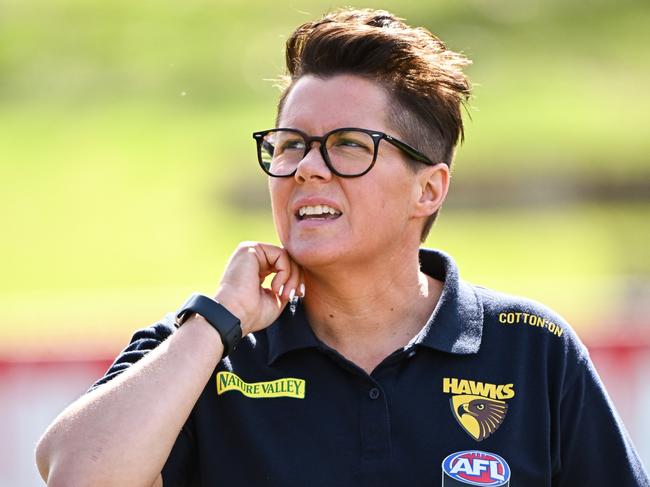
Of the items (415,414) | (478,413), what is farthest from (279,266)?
(478,413)

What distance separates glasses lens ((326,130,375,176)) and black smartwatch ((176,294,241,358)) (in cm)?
43

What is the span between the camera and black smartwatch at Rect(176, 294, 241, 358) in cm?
284

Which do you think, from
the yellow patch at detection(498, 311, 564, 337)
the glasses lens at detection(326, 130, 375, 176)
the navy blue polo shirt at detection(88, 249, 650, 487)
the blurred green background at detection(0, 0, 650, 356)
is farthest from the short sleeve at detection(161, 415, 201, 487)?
the blurred green background at detection(0, 0, 650, 356)

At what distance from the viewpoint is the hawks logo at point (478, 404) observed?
9.35ft

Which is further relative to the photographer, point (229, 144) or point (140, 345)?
point (229, 144)

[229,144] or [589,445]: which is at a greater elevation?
[229,144]

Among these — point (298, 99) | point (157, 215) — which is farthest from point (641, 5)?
point (298, 99)

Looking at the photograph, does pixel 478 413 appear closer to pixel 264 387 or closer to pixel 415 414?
pixel 415 414

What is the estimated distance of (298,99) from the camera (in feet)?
9.90

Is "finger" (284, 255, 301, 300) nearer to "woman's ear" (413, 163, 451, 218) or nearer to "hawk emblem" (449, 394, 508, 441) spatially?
"woman's ear" (413, 163, 451, 218)

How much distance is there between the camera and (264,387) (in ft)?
9.57

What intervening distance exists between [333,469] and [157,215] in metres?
15.0

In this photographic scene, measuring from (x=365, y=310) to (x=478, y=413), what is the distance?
15.7 inches

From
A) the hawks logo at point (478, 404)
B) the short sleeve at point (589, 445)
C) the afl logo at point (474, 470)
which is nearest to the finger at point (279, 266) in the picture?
the hawks logo at point (478, 404)
